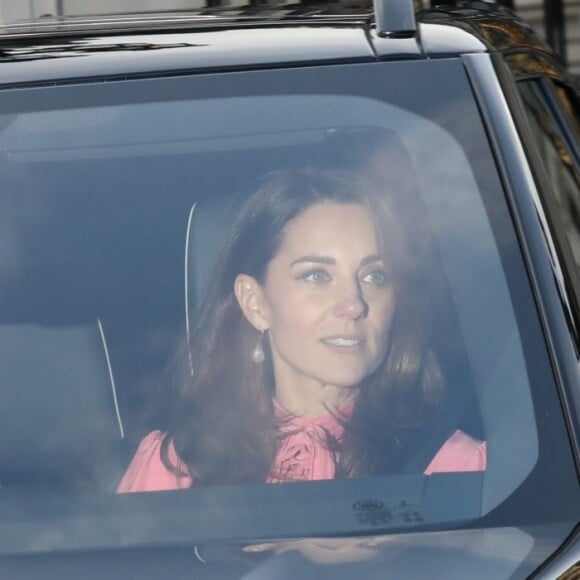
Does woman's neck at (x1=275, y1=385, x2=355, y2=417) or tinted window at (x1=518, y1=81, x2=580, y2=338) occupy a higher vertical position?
tinted window at (x1=518, y1=81, x2=580, y2=338)

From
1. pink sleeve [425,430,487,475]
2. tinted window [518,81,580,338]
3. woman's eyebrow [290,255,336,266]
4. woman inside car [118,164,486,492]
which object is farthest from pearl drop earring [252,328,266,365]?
tinted window [518,81,580,338]

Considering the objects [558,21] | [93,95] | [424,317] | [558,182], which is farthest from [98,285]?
[558,21]

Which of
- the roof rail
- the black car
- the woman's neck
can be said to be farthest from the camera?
the roof rail

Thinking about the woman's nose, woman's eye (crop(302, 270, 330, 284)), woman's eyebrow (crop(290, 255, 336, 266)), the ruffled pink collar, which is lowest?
the ruffled pink collar

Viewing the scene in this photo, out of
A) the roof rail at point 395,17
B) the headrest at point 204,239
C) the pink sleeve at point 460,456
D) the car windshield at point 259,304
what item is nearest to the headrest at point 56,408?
the car windshield at point 259,304

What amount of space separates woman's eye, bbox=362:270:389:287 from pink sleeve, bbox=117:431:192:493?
35 cm

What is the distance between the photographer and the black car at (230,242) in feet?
5.33

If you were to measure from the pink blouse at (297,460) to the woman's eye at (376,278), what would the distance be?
202mm

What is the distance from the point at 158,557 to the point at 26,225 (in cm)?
59

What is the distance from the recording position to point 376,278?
73.7 inches

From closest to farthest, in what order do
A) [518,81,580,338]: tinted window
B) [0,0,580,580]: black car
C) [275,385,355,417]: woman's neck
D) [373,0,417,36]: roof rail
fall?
[0,0,580,580]: black car, [275,385,355,417]: woman's neck, [373,0,417,36]: roof rail, [518,81,580,338]: tinted window

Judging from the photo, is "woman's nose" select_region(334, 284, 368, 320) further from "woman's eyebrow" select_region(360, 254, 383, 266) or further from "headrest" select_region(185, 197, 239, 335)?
"headrest" select_region(185, 197, 239, 335)

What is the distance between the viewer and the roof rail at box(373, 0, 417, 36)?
1.97 meters

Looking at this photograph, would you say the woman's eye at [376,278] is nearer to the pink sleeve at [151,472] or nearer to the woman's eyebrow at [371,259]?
the woman's eyebrow at [371,259]
